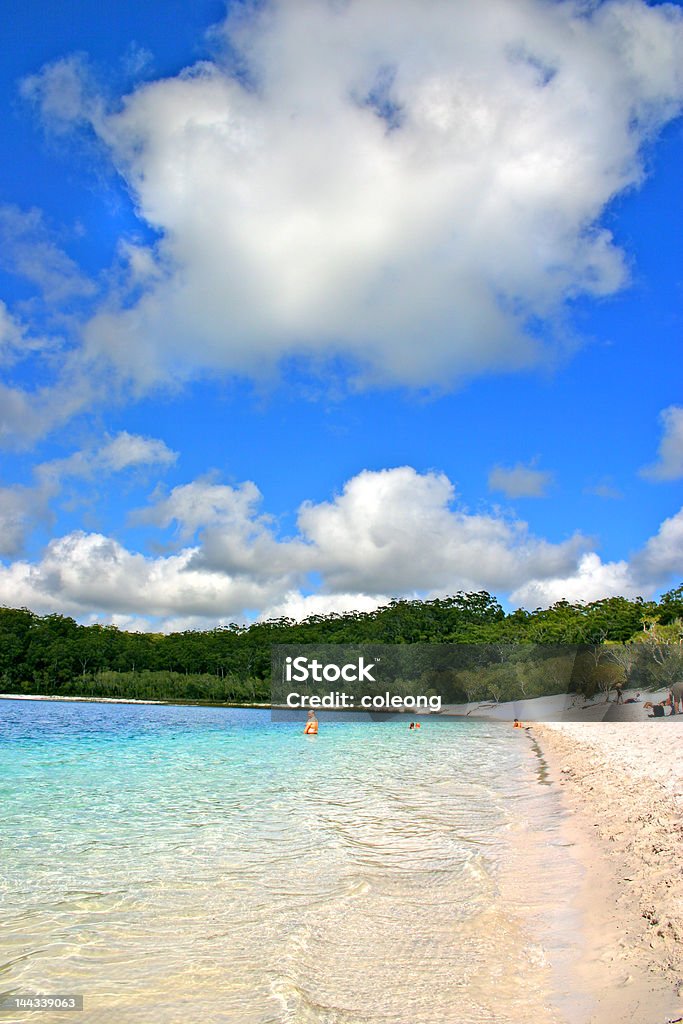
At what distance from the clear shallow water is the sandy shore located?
1.06 ft

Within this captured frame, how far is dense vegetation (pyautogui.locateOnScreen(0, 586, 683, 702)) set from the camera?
85.9 m

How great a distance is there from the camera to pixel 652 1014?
15.0ft

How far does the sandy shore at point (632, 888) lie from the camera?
4.94 m

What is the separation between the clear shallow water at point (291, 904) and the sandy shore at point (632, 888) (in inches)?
12.7

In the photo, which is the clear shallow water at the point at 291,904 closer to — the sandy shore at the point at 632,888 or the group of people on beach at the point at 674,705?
the sandy shore at the point at 632,888

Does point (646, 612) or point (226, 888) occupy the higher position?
point (646, 612)

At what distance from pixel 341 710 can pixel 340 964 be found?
92149 millimetres

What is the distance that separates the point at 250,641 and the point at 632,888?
12078cm

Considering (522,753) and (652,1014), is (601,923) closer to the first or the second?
(652,1014)

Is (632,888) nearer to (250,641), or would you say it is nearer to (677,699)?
(677,699)

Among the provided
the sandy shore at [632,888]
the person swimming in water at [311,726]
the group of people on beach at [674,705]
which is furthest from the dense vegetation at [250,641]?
the sandy shore at [632,888]

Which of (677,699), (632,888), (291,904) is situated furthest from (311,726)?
(632,888)

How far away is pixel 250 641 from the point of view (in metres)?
125

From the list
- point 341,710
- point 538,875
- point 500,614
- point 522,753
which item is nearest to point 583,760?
point 522,753
